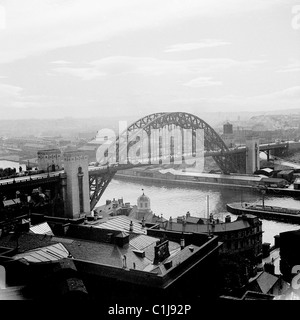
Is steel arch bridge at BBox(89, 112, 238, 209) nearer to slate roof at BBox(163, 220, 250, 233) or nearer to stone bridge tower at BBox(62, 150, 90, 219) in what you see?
stone bridge tower at BBox(62, 150, 90, 219)

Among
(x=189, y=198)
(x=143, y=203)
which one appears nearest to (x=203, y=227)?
(x=143, y=203)

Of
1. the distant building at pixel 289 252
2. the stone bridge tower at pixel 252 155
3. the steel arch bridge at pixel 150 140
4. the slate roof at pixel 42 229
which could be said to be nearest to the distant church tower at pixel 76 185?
the steel arch bridge at pixel 150 140

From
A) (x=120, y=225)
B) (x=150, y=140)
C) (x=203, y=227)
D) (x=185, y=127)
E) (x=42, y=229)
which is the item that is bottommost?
(x=203, y=227)

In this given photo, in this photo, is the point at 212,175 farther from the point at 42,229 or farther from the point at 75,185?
the point at 42,229

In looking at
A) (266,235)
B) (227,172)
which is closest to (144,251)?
(266,235)
